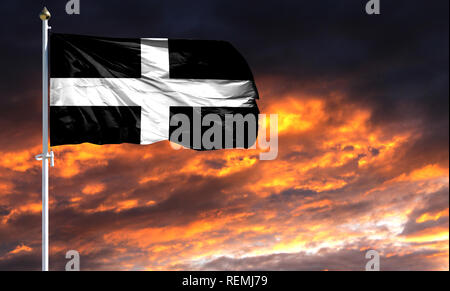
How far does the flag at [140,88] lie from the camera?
47.3 feet

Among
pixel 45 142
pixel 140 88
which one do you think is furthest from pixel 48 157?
pixel 140 88

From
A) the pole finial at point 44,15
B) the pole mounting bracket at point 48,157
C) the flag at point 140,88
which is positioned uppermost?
the pole finial at point 44,15

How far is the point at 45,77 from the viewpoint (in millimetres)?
14133

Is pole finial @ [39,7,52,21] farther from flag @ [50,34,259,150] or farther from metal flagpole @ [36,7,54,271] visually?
flag @ [50,34,259,150]

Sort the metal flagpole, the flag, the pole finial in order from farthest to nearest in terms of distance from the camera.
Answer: the flag → the pole finial → the metal flagpole

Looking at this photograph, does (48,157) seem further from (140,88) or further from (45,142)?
(140,88)

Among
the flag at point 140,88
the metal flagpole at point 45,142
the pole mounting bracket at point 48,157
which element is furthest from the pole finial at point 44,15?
the pole mounting bracket at point 48,157

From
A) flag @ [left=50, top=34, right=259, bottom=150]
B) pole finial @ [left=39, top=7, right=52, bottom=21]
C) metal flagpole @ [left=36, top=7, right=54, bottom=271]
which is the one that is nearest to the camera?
metal flagpole @ [left=36, top=7, right=54, bottom=271]

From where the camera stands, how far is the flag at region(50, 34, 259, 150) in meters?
14.4

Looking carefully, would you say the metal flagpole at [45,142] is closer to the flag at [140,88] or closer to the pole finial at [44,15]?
the pole finial at [44,15]

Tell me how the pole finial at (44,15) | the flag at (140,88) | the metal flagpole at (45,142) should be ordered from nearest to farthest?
the metal flagpole at (45,142) → the pole finial at (44,15) → the flag at (140,88)

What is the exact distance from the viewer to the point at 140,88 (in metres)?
15.1

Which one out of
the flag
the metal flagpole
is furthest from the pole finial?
the flag
